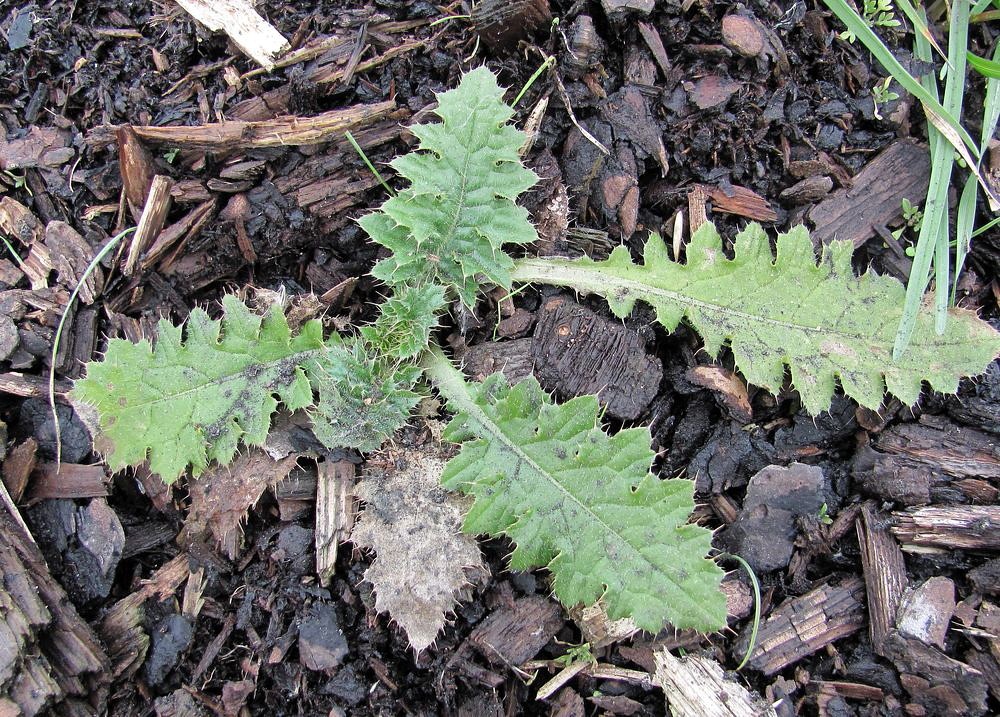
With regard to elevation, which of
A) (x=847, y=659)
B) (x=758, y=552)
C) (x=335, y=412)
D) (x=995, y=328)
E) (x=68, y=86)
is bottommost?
(x=847, y=659)

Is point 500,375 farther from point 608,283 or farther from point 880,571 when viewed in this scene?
point 880,571

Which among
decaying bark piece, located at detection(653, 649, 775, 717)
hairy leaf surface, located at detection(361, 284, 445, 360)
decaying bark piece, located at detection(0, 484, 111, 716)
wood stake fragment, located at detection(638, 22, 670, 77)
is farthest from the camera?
wood stake fragment, located at detection(638, 22, 670, 77)

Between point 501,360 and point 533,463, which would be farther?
point 501,360

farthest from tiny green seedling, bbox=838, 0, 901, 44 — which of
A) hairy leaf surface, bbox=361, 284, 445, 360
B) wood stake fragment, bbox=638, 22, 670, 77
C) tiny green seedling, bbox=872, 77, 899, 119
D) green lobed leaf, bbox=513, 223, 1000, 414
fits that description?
hairy leaf surface, bbox=361, 284, 445, 360

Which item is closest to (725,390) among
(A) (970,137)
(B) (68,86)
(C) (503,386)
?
(C) (503,386)

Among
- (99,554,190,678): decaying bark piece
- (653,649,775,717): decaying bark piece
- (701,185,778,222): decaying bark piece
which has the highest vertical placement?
(701,185,778,222): decaying bark piece

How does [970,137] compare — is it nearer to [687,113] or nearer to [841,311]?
[841,311]

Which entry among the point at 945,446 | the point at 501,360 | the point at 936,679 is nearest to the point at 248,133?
the point at 501,360

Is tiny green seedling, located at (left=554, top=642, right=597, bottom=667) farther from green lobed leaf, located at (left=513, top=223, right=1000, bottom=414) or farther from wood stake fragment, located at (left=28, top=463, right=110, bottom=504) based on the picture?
wood stake fragment, located at (left=28, top=463, right=110, bottom=504)
